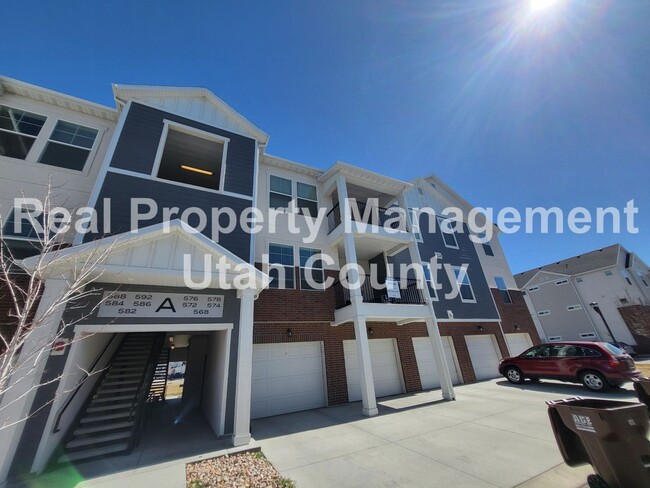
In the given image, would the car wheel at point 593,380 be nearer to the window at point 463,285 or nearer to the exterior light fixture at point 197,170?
the window at point 463,285

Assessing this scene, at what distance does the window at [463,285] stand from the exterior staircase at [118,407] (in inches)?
566

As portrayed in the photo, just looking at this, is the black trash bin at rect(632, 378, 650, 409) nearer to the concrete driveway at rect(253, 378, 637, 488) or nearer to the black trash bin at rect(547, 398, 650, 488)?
the concrete driveway at rect(253, 378, 637, 488)

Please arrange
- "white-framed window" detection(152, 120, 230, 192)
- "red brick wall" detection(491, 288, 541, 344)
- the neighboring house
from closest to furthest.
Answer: "white-framed window" detection(152, 120, 230, 192) < "red brick wall" detection(491, 288, 541, 344) < the neighboring house

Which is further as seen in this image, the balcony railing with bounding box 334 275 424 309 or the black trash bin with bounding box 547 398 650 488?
the balcony railing with bounding box 334 275 424 309

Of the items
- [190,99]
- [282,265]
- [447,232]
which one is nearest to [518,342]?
[447,232]

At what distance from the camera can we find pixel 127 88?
8.33 meters

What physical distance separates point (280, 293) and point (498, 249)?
15946mm

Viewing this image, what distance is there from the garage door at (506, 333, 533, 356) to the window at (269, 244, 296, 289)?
44.2 feet

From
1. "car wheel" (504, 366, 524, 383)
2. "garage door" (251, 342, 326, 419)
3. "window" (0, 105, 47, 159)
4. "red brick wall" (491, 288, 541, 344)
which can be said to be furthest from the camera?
"red brick wall" (491, 288, 541, 344)

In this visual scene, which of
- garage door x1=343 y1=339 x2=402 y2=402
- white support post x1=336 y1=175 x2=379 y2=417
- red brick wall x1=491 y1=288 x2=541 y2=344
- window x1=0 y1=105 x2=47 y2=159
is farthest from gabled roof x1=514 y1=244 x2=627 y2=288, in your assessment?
window x1=0 y1=105 x2=47 y2=159

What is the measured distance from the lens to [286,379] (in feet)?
28.9

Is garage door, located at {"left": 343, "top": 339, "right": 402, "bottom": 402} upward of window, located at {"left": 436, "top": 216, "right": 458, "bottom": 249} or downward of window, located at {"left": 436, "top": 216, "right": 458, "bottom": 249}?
downward

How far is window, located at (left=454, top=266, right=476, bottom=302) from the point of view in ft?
47.0

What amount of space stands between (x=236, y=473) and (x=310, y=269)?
265 inches
